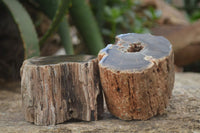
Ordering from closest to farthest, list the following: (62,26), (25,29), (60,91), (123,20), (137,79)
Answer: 1. (137,79)
2. (60,91)
3. (25,29)
4. (62,26)
5. (123,20)

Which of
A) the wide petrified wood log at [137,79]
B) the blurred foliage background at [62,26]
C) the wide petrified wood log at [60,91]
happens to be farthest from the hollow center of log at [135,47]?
the blurred foliage background at [62,26]

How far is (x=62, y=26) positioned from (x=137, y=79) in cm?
122

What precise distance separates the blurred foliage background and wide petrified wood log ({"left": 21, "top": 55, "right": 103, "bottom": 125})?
0.60 metres

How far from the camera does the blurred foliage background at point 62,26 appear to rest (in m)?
1.87

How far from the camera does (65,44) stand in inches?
87.3

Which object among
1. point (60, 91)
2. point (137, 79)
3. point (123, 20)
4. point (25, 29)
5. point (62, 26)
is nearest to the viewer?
point (137, 79)

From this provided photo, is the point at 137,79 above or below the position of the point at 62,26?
below

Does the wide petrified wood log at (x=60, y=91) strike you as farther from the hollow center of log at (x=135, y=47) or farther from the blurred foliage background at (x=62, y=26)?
the blurred foliage background at (x=62, y=26)

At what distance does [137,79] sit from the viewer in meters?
1.16

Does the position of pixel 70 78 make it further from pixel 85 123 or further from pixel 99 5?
pixel 99 5

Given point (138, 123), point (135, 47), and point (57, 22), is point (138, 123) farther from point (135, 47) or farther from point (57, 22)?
point (57, 22)

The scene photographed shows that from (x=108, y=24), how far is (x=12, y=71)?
4.61ft

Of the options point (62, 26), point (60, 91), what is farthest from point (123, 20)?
point (60, 91)

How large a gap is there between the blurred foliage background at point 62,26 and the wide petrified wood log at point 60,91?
0.60 meters
